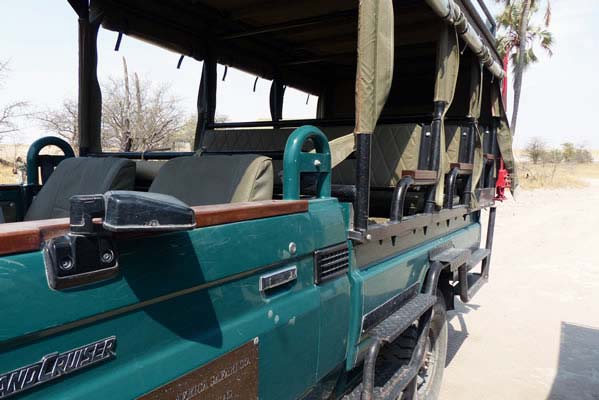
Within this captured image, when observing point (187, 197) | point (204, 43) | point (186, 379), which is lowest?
point (186, 379)

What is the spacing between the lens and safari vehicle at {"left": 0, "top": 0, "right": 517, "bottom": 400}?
37.5 inches

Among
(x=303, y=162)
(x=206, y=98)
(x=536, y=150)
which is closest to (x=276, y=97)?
(x=206, y=98)

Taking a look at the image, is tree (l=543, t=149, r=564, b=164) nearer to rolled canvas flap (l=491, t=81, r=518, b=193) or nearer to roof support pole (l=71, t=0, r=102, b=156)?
rolled canvas flap (l=491, t=81, r=518, b=193)

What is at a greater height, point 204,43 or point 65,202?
point 204,43

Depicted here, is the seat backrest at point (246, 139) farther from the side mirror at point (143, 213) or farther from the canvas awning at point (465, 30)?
the side mirror at point (143, 213)

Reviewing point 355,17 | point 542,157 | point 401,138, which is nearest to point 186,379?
point 401,138

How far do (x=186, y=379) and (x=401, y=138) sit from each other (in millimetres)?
2494

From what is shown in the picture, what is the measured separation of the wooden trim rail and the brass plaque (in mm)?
401

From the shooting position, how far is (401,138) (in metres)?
3.28

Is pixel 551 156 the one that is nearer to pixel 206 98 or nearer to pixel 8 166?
pixel 8 166

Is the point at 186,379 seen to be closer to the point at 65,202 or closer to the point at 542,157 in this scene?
the point at 65,202

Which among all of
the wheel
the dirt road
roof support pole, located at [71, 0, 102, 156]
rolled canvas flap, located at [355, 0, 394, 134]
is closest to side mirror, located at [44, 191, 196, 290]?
rolled canvas flap, located at [355, 0, 394, 134]

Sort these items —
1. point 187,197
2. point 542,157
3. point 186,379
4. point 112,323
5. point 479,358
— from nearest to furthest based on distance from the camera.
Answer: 1. point 112,323
2. point 186,379
3. point 187,197
4. point 479,358
5. point 542,157

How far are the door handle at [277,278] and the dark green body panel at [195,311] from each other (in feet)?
0.08
